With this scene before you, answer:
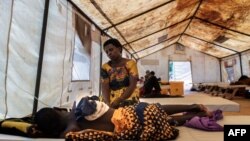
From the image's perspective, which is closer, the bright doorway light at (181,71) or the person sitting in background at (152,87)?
the person sitting in background at (152,87)

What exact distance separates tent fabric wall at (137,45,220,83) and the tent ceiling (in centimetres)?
355

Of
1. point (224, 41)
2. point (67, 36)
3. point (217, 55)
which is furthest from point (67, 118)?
point (217, 55)

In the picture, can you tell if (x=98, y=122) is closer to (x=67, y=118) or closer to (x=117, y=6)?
(x=67, y=118)

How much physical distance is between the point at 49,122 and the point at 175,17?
21.5ft

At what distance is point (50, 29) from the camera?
315cm

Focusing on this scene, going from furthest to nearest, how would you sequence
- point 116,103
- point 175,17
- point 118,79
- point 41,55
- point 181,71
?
point 181,71, point 175,17, point 41,55, point 118,79, point 116,103

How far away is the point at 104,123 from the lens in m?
1.79

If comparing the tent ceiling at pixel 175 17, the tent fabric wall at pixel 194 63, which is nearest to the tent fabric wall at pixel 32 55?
the tent ceiling at pixel 175 17

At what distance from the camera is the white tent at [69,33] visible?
244cm

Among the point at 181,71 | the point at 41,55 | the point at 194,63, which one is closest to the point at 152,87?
the point at 41,55

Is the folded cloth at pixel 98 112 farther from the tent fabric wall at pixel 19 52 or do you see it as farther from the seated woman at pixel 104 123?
the tent fabric wall at pixel 19 52

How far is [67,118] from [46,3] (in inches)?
71.6

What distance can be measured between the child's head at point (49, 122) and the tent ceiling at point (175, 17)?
8.40ft

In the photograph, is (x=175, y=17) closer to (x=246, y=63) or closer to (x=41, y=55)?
(x=246, y=63)
